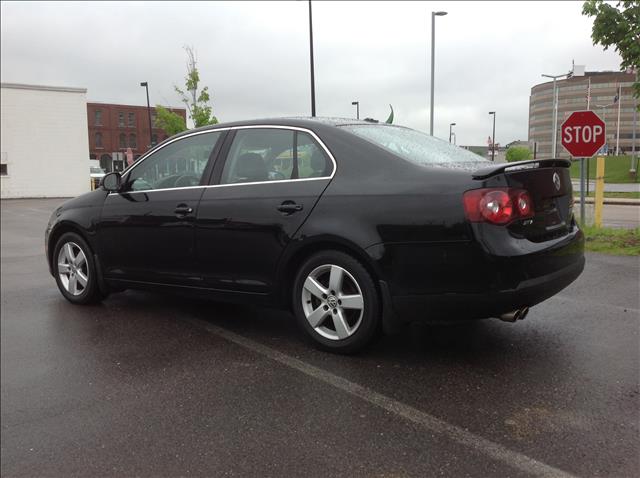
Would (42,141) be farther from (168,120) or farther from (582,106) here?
(582,106)

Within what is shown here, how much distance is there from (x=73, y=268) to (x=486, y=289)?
3.95 metres

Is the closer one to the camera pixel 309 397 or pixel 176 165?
pixel 309 397

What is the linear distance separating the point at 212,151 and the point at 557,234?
2671 mm

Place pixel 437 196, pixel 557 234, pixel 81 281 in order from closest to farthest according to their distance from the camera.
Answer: pixel 437 196, pixel 557 234, pixel 81 281

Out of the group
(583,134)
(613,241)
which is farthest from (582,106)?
(613,241)

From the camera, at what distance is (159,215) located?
4.70 meters

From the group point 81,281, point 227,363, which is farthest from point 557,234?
point 81,281

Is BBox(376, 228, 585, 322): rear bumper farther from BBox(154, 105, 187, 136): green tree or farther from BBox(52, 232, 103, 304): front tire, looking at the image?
BBox(154, 105, 187, 136): green tree

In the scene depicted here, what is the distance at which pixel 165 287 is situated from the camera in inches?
189

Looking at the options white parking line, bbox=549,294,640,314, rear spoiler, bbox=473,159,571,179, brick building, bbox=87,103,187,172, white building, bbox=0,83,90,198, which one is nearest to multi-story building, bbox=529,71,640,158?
Answer: brick building, bbox=87,103,187,172

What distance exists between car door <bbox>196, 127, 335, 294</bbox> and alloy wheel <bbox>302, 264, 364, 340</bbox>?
32 centimetres

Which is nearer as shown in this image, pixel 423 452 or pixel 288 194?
pixel 423 452

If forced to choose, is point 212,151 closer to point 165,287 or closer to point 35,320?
point 165,287

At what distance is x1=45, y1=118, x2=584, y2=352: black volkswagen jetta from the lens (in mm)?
3438
